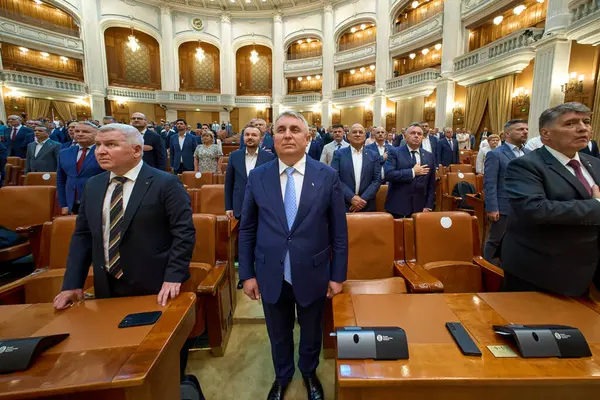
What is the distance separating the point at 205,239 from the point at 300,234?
1.02 meters

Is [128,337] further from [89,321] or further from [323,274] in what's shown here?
[323,274]

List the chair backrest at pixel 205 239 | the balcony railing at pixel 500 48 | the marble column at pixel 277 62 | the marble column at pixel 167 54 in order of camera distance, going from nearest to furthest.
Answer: the chair backrest at pixel 205 239
the balcony railing at pixel 500 48
the marble column at pixel 167 54
the marble column at pixel 277 62

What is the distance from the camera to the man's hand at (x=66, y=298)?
1.21 m

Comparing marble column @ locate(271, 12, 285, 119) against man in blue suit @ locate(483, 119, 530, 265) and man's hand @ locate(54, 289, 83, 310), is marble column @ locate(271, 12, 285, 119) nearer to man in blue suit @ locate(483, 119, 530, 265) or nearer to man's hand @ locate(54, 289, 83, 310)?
man in blue suit @ locate(483, 119, 530, 265)

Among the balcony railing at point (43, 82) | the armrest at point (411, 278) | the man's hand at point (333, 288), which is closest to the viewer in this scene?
the man's hand at point (333, 288)

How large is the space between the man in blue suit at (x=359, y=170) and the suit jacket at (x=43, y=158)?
4.36m

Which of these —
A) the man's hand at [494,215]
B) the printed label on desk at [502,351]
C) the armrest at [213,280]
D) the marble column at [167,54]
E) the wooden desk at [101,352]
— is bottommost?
the armrest at [213,280]

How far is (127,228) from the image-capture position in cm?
138

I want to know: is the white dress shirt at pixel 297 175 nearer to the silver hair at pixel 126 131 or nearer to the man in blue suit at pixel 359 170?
the silver hair at pixel 126 131

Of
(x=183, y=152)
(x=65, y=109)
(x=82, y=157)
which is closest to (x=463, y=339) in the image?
(x=82, y=157)

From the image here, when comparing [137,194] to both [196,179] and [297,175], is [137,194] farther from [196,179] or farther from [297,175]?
[196,179]

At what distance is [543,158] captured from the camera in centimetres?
141

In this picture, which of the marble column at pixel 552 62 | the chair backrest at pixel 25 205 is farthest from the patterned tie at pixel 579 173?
the marble column at pixel 552 62

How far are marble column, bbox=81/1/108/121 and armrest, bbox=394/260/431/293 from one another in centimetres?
1876
